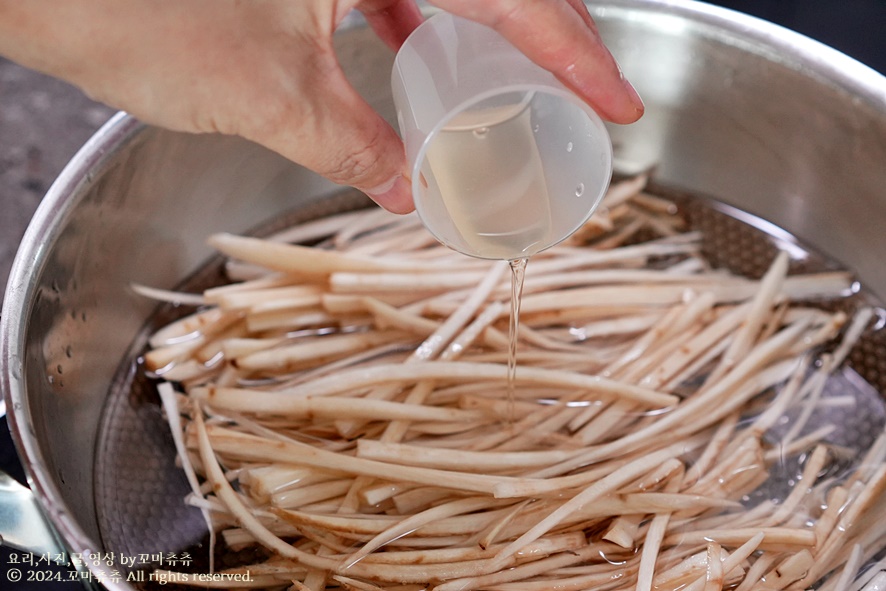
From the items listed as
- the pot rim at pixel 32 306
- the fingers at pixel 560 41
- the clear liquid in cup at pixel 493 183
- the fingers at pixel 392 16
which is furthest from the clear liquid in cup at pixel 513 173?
the pot rim at pixel 32 306

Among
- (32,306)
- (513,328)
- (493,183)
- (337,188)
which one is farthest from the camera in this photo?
(337,188)

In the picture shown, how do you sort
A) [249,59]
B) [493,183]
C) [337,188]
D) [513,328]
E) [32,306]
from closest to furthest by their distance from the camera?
[249,59] < [493,183] < [32,306] < [513,328] < [337,188]

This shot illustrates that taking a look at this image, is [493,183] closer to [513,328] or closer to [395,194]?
[395,194]

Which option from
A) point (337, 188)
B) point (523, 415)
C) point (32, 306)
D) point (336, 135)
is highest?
point (336, 135)

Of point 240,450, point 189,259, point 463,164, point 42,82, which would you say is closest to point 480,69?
point 463,164

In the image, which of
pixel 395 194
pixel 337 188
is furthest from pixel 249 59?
pixel 337 188

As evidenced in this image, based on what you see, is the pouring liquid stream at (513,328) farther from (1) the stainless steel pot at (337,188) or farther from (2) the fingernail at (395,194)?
(1) the stainless steel pot at (337,188)
